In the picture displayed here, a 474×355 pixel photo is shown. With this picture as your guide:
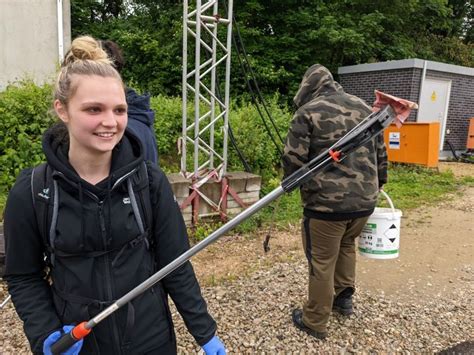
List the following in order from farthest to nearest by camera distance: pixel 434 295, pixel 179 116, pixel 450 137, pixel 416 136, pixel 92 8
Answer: pixel 92 8 < pixel 450 137 < pixel 416 136 < pixel 179 116 < pixel 434 295

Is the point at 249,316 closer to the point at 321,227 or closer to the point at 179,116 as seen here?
the point at 321,227

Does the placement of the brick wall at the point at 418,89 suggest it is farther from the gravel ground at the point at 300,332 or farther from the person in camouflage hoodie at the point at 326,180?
the person in camouflage hoodie at the point at 326,180

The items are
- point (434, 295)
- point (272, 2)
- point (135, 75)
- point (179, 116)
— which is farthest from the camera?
point (272, 2)

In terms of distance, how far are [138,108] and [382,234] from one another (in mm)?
2090

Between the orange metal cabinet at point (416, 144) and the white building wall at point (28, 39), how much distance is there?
28.2 feet

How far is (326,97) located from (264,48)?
12.3 meters

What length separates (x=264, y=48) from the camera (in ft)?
47.4

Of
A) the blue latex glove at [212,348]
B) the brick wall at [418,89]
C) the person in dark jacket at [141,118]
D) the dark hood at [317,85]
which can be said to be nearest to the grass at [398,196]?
the dark hood at [317,85]

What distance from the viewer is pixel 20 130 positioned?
6430 mm

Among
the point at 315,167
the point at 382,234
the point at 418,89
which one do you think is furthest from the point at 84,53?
the point at 418,89

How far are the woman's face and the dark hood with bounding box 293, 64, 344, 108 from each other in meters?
1.84

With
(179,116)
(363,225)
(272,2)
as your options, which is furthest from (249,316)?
(272,2)

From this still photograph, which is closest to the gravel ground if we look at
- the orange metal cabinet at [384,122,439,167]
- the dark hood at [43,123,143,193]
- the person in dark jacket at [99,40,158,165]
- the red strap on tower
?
the person in dark jacket at [99,40,158,165]

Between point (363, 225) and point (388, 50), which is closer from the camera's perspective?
point (363, 225)
